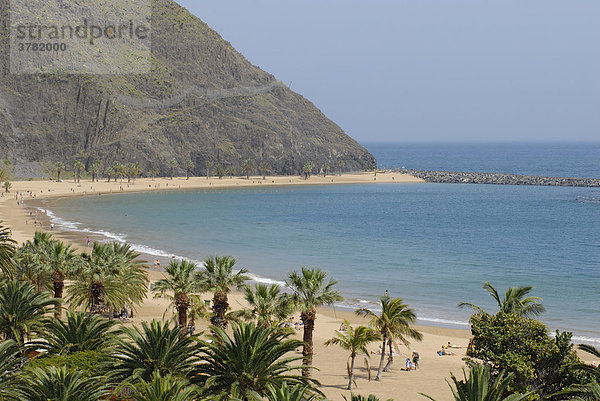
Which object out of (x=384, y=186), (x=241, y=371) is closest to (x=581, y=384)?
(x=241, y=371)

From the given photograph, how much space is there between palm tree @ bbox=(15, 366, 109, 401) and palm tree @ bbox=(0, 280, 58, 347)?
7.73 m

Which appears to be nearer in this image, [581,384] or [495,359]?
[581,384]

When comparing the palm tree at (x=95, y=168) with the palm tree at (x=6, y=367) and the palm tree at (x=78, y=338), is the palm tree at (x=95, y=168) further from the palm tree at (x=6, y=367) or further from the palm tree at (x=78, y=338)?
the palm tree at (x=6, y=367)

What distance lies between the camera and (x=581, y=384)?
2156 cm

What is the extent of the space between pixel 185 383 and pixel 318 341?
22.0 meters

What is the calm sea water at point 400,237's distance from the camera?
55.8m

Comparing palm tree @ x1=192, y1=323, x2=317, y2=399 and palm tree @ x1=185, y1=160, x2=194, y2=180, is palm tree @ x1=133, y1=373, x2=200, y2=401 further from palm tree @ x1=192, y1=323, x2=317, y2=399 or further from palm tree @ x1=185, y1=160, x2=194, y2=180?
palm tree @ x1=185, y1=160, x2=194, y2=180

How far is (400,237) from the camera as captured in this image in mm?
91938

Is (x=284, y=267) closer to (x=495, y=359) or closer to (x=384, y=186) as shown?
(x=495, y=359)

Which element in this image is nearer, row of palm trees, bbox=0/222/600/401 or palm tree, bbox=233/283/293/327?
row of palm trees, bbox=0/222/600/401

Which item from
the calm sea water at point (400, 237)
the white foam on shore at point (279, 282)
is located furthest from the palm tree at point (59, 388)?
the calm sea water at point (400, 237)

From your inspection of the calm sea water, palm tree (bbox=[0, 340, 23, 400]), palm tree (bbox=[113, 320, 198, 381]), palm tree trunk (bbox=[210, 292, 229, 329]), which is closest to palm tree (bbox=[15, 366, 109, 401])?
palm tree (bbox=[0, 340, 23, 400])

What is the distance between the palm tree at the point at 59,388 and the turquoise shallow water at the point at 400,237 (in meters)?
32.3

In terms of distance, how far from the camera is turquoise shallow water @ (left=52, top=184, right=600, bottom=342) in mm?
56062
